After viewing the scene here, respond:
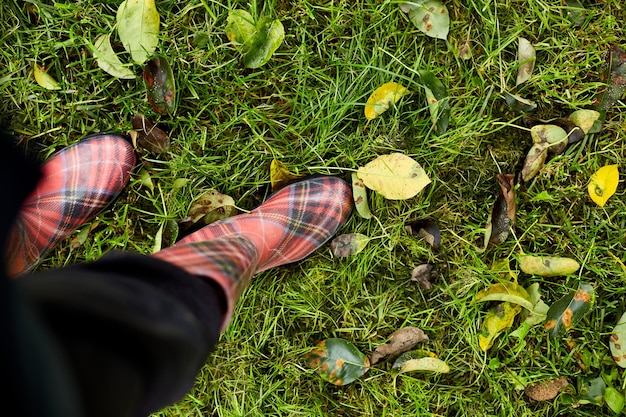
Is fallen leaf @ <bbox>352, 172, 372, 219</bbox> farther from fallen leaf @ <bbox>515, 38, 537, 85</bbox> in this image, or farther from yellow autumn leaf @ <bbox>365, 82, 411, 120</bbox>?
fallen leaf @ <bbox>515, 38, 537, 85</bbox>

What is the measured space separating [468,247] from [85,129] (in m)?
1.02

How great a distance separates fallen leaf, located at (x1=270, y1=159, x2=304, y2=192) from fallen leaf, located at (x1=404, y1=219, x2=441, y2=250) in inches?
12.3

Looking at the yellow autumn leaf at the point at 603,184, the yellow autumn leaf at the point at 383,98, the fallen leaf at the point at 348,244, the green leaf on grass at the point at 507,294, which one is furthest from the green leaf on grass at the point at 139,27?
the yellow autumn leaf at the point at 603,184

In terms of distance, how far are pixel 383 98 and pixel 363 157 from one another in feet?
0.50

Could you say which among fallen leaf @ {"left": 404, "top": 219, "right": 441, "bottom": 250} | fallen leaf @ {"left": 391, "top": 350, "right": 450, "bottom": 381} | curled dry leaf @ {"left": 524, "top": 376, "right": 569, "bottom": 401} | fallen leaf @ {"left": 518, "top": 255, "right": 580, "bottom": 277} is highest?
fallen leaf @ {"left": 404, "top": 219, "right": 441, "bottom": 250}

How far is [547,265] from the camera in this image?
1.29 metres

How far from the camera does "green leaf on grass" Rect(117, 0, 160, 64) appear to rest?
128cm

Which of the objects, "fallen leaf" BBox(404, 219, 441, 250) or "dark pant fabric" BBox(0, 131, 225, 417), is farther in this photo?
"fallen leaf" BBox(404, 219, 441, 250)

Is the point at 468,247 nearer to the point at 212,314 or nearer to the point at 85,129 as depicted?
the point at 212,314

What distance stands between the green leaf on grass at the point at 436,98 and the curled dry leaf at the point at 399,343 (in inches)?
20.3

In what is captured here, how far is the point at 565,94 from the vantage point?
4.27 ft

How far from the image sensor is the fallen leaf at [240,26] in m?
1.26

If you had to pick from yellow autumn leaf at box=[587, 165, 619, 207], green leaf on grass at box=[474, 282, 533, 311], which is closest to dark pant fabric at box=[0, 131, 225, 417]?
green leaf on grass at box=[474, 282, 533, 311]

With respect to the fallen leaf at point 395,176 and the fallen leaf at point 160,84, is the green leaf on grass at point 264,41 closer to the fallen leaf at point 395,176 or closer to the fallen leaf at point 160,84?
the fallen leaf at point 160,84
